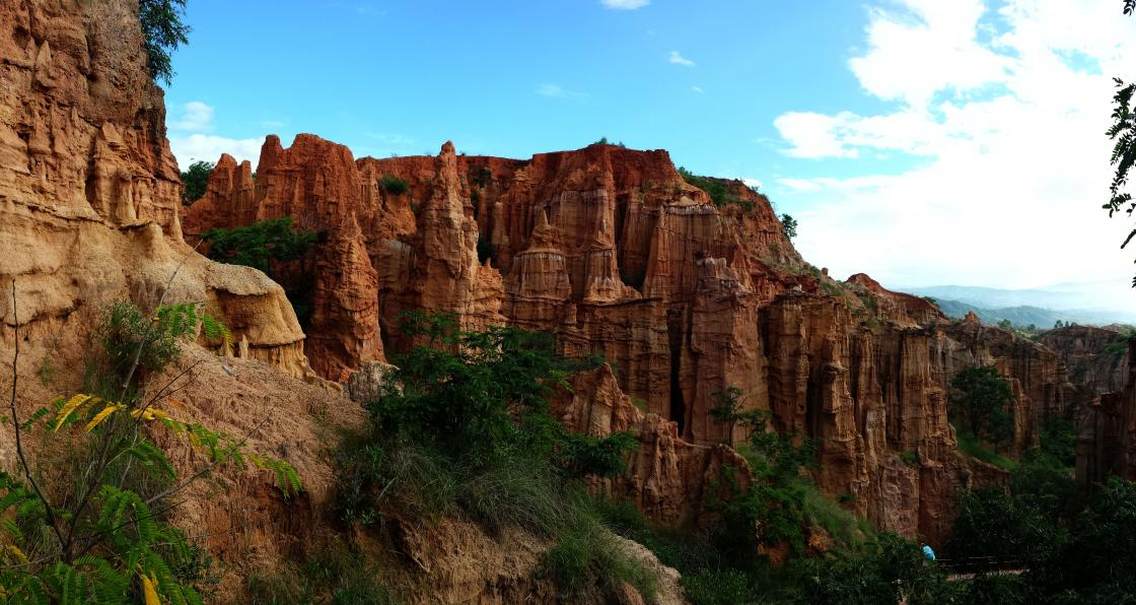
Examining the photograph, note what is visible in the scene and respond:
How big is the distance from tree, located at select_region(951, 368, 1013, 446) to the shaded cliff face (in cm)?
118

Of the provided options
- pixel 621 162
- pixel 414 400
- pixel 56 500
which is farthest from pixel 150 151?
pixel 621 162

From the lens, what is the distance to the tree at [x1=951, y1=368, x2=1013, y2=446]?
130ft

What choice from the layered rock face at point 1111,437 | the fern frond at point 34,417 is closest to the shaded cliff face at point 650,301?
the layered rock face at point 1111,437

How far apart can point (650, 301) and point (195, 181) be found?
2197cm

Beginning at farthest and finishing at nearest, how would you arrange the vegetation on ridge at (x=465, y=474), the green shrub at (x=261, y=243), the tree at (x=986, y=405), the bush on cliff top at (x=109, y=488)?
the tree at (x=986, y=405) < the green shrub at (x=261, y=243) < the vegetation on ridge at (x=465, y=474) < the bush on cliff top at (x=109, y=488)

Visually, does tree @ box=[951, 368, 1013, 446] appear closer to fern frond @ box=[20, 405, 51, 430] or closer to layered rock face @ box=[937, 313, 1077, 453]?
layered rock face @ box=[937, 313, 1077, 453]

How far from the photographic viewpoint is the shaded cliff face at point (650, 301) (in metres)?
29.3

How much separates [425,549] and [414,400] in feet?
8.57

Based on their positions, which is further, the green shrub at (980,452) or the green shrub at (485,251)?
the green shrub at (485,251)

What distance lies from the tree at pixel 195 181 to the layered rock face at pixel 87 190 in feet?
73.2

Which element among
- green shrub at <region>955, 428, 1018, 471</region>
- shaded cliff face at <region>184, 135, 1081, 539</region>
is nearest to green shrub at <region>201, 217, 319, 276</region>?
shaded cliff face at <region>184, 135, 1081, 539</region>

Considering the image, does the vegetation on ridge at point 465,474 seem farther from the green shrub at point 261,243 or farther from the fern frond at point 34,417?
the green shrub at point 261,243

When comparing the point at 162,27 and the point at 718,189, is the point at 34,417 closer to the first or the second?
the point at 162,27

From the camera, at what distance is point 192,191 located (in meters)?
34.4
